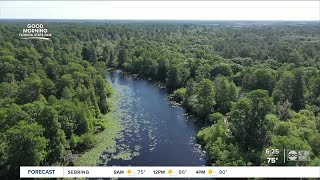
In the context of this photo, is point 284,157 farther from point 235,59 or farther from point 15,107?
point 235,59

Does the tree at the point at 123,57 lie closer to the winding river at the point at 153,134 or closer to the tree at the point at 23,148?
the winding river at the point at 153,134

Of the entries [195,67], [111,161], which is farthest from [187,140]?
[195,67]

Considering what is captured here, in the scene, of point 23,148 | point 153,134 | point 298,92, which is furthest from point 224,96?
point 23,148

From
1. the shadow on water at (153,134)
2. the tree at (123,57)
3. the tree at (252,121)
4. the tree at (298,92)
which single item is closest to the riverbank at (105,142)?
the shadow on water at (153,134)

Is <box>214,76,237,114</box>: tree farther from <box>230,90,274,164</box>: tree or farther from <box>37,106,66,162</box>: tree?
<box>37,106,66,162</box>: tree

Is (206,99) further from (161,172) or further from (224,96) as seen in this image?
(161,172)

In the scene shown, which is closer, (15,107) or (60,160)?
(60,160)
